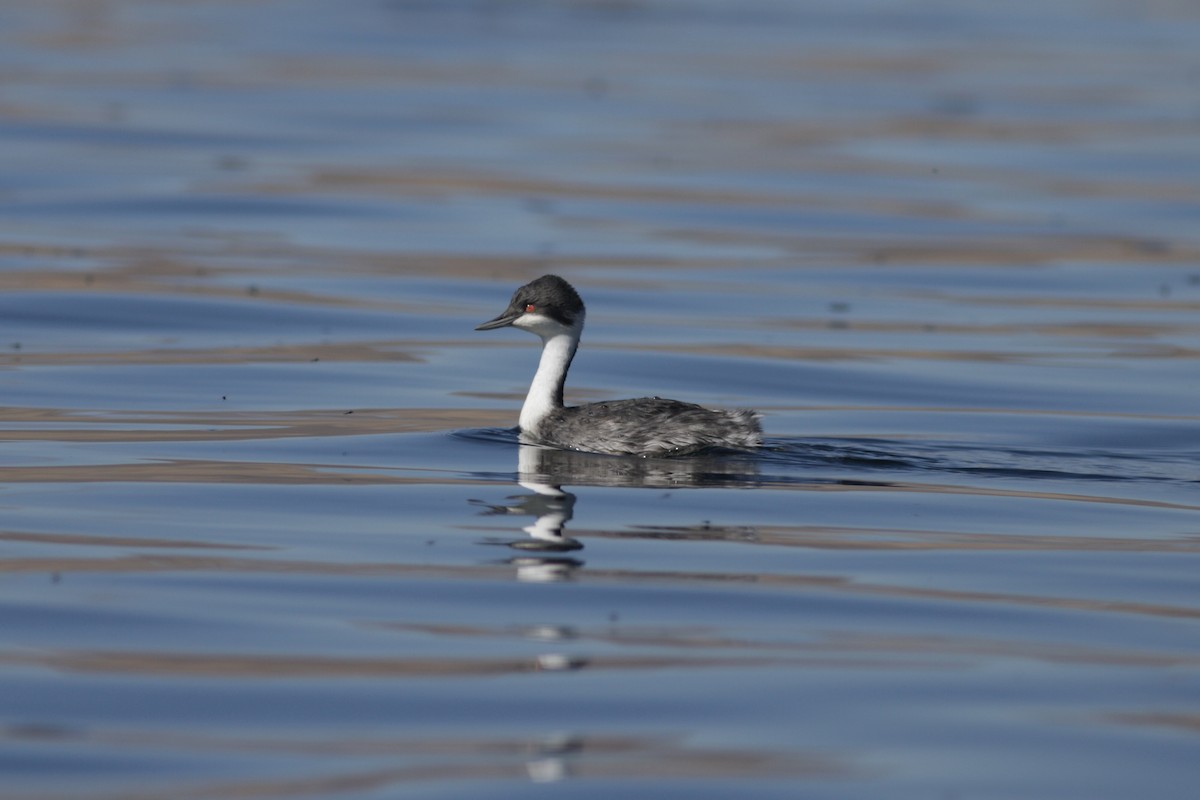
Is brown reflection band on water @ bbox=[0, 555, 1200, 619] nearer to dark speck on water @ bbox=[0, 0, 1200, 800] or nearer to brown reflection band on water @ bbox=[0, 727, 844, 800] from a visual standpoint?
dark speck on water @ bbox=[0, 0, 1200, 800]

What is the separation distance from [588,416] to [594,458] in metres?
0.30

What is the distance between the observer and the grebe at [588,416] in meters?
12.3

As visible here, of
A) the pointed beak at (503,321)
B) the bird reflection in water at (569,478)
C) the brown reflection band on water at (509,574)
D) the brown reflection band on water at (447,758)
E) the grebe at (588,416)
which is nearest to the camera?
the brown reflection band on water at (447,758)

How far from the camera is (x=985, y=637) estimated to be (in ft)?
27.4

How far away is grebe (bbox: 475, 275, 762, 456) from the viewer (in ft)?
40.4

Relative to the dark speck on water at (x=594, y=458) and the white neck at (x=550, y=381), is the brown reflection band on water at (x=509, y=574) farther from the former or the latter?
the white neck at (x=550, y=381)

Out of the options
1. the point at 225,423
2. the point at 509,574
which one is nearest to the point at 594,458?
the point at 225,423

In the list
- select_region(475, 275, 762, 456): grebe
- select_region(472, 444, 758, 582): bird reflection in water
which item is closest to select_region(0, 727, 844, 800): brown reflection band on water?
select_region(472, 444, 758, 582): bird reflection in water

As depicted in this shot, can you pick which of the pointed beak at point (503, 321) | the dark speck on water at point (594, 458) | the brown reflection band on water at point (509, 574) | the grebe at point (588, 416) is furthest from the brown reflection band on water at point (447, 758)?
the pointed beak at point (503, 321)

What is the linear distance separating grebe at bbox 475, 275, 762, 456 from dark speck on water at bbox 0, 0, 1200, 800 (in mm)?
154

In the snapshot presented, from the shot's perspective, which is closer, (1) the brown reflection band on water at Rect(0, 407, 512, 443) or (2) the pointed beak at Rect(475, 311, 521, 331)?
(1) the brown reflection band on water at Rect(0, 407, 512, 443)

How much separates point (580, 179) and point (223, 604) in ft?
62.1

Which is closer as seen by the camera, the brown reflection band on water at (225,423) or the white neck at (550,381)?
the brown reflection band on water at (225,423)

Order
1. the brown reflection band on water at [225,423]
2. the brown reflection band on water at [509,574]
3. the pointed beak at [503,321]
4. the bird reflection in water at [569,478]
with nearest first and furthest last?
1. the brown reflection band on water at [509,574]
2. the bird reflection in water at [569,478]
3. the brown reflection band on water at [225,423]
4. the pointed beak at [503,321]
